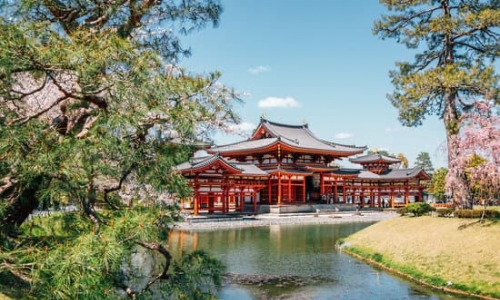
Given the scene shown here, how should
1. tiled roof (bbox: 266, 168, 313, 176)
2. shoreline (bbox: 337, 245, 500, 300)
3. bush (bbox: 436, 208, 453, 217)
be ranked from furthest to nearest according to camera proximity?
tiled roof (bbox: 266, 168, 313, 176) → bush (bbox: 436, 208, 453, 217) → shoreline (bbox: 337, 245, 500, 300)

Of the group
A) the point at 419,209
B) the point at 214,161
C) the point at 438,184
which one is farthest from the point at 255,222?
the point at 438,184

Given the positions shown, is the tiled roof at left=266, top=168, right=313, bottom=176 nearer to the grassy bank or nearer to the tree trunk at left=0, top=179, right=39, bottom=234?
the grassy bank

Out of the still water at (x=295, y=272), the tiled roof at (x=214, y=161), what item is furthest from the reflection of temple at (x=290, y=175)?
the still water at (x=295, y=272)

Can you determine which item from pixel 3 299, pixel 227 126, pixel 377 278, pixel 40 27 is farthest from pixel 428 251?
pixel 40 27

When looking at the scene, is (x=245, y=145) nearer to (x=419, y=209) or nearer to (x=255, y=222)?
(x=255, y=222)

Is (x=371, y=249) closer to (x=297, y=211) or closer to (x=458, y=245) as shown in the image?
(x=458, y=245)

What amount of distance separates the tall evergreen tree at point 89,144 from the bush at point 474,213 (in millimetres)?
13527

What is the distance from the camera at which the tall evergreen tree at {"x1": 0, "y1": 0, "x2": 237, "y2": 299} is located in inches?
152

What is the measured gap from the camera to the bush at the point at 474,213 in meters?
14.9

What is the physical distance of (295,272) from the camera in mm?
12273

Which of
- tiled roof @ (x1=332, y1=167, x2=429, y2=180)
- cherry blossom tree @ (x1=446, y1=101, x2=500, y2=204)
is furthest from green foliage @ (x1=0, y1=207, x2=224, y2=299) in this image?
tiled roof @ (x1=332, y1=167, x2=429, y2=180)

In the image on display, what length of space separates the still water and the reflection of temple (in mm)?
12160

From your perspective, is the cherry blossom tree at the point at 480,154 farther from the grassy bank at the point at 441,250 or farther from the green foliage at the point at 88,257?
the green foliage at the point at 88,257

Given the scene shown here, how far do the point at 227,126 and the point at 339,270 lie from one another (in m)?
9.55
